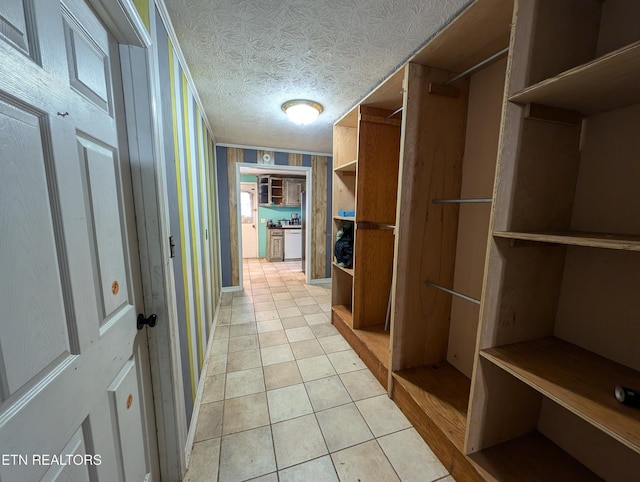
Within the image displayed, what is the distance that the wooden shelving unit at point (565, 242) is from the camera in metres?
0.88

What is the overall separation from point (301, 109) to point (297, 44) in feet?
2.64

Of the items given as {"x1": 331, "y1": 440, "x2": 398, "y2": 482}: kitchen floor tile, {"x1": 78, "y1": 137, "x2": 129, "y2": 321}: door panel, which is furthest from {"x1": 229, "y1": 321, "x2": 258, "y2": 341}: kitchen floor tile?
{"x1": 78, "y1": 137, "x2": 129, "y2": 321}: door panel

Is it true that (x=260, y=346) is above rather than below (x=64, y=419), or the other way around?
below

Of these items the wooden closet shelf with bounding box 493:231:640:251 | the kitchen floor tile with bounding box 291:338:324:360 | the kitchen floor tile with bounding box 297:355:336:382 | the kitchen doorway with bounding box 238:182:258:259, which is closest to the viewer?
the wooden closet shelf with bounding box 493:231:640:251

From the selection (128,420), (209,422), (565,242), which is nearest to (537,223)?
(565,242)

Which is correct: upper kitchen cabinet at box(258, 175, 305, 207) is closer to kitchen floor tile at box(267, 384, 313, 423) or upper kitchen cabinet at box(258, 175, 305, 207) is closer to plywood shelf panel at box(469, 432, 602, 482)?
kitchen floor tile at box(267, 384, 313, 423)

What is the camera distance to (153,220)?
3.38 ft

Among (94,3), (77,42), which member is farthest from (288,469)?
(94,3)

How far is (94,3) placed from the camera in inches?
30.2

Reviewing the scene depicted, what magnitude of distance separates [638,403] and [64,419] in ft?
5.39

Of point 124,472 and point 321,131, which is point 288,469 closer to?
point 124,472

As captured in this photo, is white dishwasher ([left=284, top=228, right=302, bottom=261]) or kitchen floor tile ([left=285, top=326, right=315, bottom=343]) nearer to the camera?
kitchen floor tile ([left=285, top=326, right=315, bottom=343])

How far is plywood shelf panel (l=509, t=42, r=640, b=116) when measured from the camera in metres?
0.69

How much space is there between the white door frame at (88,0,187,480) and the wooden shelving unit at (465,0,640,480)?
139 centimetres
